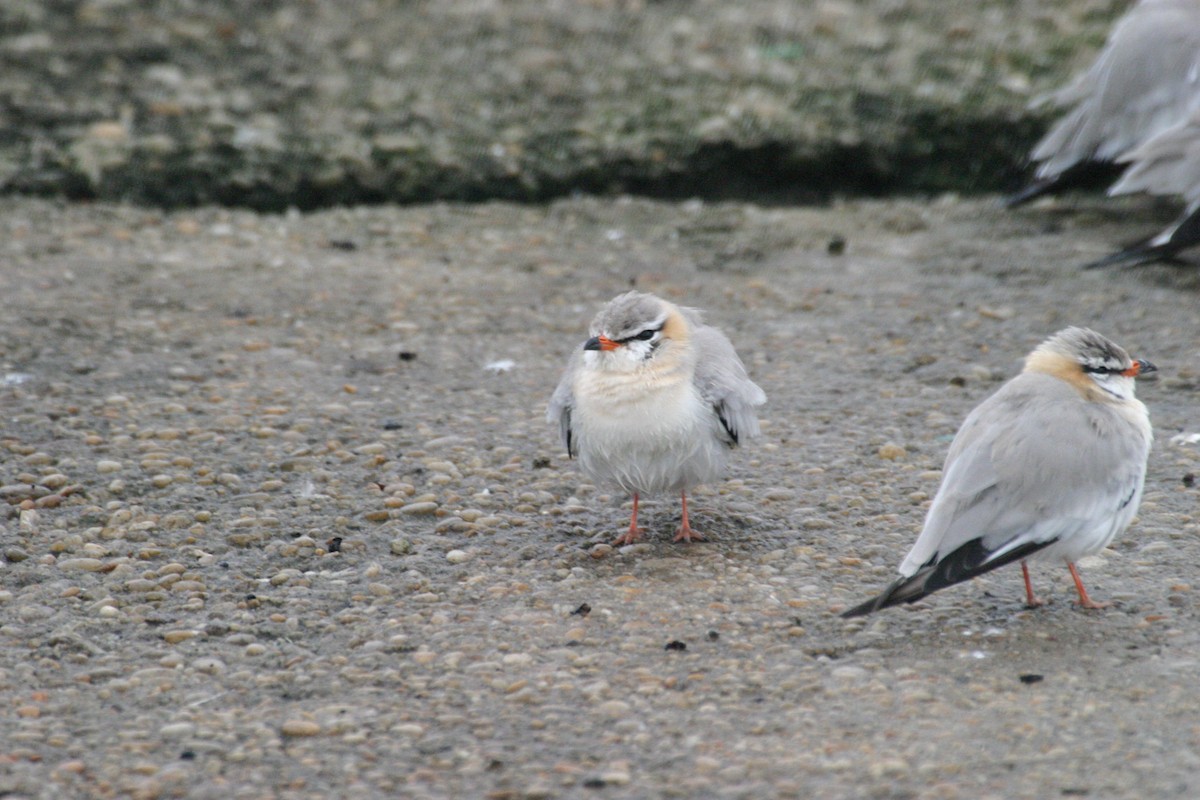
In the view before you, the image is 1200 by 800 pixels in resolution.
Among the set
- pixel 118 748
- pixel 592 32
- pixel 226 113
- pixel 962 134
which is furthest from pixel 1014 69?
pixel 118 748

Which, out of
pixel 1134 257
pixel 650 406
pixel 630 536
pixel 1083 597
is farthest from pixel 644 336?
pixel 1134 257

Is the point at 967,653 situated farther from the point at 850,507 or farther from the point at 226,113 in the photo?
the point at 226,113

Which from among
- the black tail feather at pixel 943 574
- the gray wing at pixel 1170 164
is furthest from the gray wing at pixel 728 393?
the gray wing at pixel 1170 164

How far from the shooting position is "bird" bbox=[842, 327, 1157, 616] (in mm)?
3512

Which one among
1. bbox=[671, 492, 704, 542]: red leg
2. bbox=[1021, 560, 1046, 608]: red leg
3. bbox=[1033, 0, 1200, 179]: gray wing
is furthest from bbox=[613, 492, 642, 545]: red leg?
bbox=[1033, 0, 1200, 179]: gray wing

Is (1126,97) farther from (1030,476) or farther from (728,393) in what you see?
(1030,476)

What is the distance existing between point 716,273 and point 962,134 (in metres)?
1.84

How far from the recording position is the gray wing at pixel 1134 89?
6.74 meters

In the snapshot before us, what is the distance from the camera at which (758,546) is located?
4.21 m

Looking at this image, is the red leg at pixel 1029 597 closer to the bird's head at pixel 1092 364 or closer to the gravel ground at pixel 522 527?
the gravel ground at pixel 522 527

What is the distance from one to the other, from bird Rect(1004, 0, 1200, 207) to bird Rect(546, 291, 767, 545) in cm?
347

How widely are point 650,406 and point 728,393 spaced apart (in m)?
→ 0.24

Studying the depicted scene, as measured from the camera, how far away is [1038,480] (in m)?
3.60

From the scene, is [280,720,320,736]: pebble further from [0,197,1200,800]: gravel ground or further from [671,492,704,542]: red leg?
[671,492,704,542]: red leg
